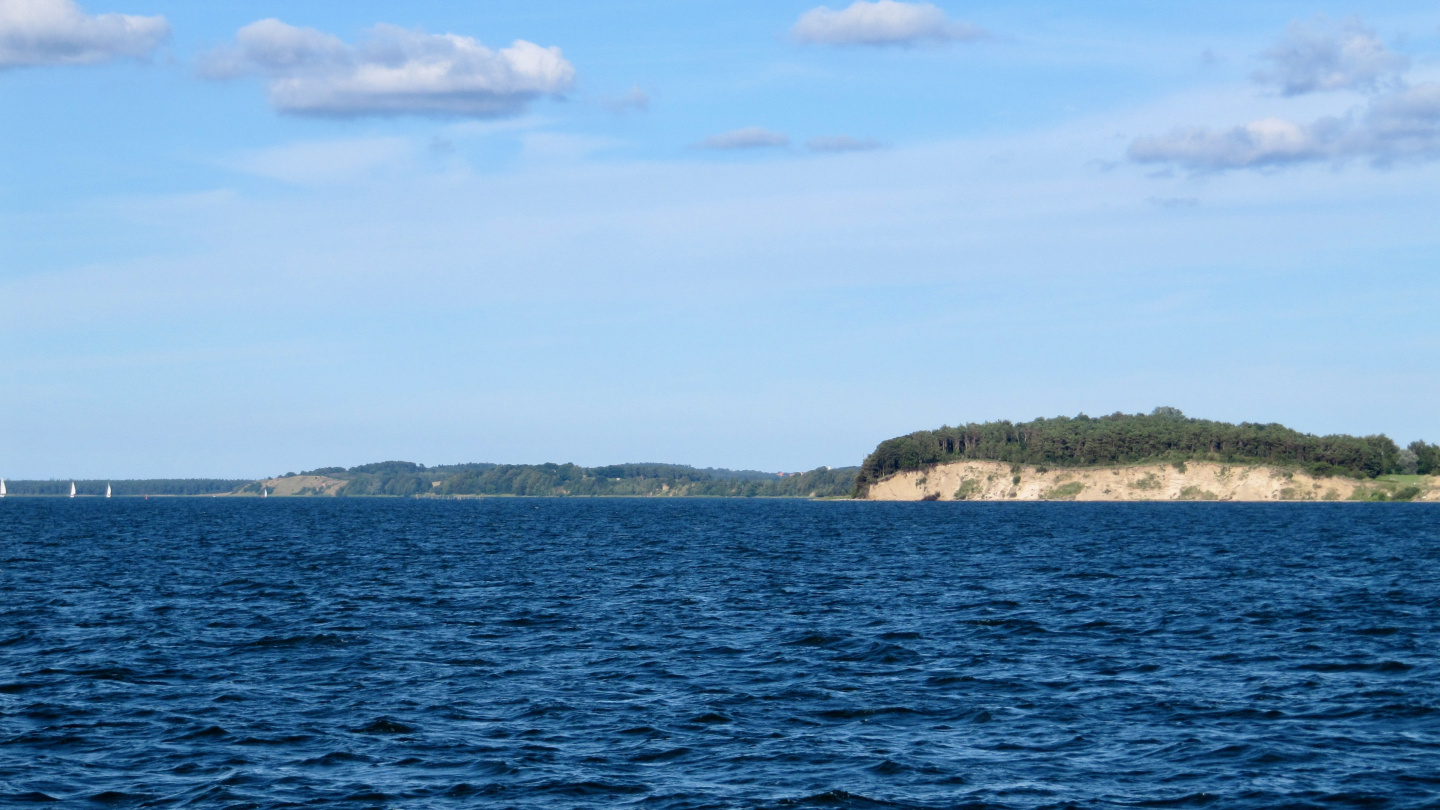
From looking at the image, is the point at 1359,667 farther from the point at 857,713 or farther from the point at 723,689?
the point at 723,689

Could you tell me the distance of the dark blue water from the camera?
20.6 metres

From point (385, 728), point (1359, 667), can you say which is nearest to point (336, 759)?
point (385, 728)

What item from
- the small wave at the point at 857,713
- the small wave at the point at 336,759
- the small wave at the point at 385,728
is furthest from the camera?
the small wave at the point at 857,713

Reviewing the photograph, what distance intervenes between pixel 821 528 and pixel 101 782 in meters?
108

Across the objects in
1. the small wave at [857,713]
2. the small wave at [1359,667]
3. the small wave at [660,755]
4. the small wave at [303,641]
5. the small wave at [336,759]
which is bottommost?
the small wave at [336,759]

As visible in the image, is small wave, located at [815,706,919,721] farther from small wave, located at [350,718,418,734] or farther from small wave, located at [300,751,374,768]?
small wave, located at [300,751,374,768]

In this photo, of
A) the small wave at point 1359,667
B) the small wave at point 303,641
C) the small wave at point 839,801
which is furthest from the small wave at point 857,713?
the small wave at point 303,641

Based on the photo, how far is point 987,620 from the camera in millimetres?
41062

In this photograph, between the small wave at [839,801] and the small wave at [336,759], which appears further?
the small wave at [336,759]

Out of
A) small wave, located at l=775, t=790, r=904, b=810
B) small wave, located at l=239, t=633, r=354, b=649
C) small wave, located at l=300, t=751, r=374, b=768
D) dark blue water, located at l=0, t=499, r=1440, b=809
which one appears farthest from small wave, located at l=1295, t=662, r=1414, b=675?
small wave, located at l=239, t=633, r=354, b=649

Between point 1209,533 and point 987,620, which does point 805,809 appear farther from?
point 1209,533

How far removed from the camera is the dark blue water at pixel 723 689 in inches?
812

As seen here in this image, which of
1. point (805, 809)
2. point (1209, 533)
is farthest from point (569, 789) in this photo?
point (1209, 533)

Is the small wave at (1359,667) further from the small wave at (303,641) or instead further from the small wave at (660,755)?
the small wave at (303,641)
